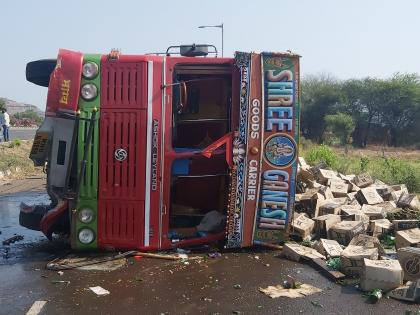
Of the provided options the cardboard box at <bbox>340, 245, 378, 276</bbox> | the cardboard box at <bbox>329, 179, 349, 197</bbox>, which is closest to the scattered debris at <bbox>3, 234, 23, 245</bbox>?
the cardboard box at <bbox>340, 245, 378, 276</bbox>

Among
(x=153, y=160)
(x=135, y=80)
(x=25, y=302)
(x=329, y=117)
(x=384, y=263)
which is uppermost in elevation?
(x=329, y=117)

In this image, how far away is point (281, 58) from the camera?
Result: 18.0 ft

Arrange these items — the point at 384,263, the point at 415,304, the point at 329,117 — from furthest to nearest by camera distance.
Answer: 1. the point at 329,117
2. the point at 384,263
3. the point at 415,304

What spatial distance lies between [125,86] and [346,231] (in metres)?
3.17

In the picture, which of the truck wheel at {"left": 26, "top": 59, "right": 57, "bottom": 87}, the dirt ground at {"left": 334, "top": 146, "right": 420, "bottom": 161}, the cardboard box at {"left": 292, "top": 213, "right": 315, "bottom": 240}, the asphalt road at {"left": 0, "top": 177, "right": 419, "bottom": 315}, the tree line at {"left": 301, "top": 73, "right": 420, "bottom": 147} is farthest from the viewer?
the tree line at {"left": 301, "top": 73, "right": 420, "bottom": 147}

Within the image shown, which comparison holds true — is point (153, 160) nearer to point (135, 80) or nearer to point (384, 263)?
point (135, 80)

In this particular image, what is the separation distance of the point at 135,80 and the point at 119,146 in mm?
769

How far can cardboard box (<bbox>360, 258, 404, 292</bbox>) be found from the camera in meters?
4.32

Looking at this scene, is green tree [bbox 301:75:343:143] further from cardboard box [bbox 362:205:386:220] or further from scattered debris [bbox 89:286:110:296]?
scattered debris [bbox 89:286:110:296]

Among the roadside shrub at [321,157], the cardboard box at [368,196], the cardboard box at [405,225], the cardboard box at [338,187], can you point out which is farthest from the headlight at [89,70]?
the roadside shrub at [321,157]

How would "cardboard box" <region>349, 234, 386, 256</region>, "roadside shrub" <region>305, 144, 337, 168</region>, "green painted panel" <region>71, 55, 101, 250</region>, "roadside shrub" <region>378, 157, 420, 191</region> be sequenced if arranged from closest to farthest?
"cardboard box" <region>349, 234, 386, 256</region>, "green painted panel" <region>71, 55, 101, 250</region>, "roadside shrub" <region>378, 157, 420, 191</region>, "roadside shrub" <region>305, 144, 337, 168</region>

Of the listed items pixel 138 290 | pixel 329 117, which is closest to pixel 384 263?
pixel 138 290

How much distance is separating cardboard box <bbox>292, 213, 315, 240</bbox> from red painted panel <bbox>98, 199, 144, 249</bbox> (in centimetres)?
199

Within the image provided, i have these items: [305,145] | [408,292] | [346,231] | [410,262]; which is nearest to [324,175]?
[346,231]
